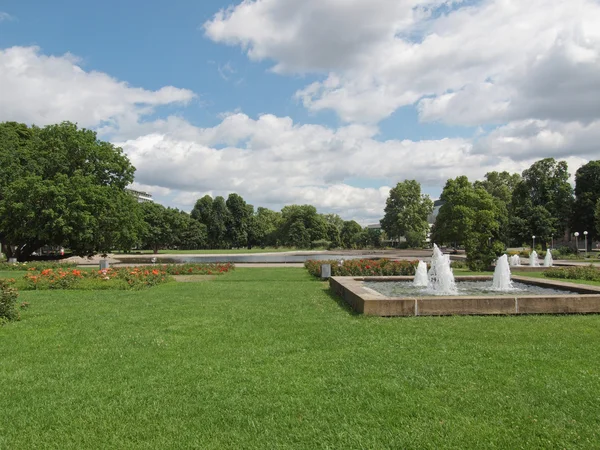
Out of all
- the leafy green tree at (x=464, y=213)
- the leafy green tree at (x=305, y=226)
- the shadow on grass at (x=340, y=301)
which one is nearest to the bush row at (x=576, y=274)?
the shadow on grass at (x=340, y=301)

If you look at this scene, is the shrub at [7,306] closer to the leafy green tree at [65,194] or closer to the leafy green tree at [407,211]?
the leafy green tree at [65,194]

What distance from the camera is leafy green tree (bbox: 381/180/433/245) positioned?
77.7m

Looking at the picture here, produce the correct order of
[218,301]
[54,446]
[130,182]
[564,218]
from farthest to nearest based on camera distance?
[564,218] < [130,182] < [218,301] < [54,446]

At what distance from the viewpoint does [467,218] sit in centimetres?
4656

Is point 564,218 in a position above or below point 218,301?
above

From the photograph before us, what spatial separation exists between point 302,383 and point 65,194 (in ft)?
89.9

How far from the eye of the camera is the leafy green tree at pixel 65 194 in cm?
2725

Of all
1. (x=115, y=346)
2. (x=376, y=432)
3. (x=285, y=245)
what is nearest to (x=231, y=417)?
(x=376, y=432)

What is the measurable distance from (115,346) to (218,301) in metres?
4.63

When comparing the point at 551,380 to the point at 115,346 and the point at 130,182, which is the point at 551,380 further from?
the point at 130,182

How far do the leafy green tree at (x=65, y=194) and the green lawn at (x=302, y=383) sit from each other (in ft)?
71.1

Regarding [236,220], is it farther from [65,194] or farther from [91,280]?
[91,280]

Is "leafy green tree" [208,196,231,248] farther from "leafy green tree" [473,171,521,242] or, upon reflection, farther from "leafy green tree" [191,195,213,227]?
"leafy green tree" [473,171,521,242]

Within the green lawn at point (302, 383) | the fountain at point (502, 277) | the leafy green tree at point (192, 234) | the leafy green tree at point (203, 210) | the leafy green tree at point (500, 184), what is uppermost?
the leafy green tree at point (500, 184)
